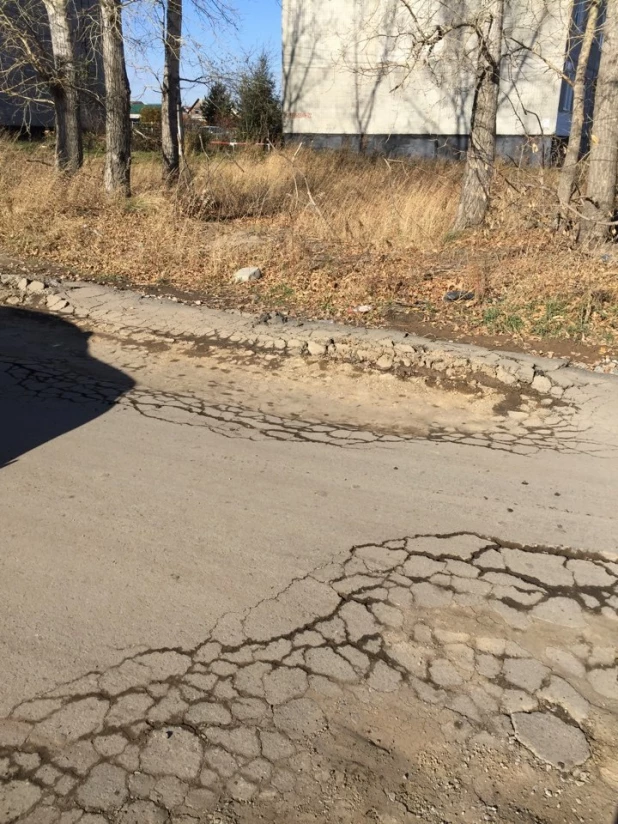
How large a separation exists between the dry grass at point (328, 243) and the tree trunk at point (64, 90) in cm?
49

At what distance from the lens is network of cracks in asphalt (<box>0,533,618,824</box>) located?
7.59 ft

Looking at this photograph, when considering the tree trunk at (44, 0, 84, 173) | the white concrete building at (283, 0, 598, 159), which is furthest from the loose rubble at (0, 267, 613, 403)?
the white concrete building at (283, 0, 598, 159)

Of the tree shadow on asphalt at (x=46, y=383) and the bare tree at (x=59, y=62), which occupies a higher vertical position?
the bare tree at (x=59, y=62)

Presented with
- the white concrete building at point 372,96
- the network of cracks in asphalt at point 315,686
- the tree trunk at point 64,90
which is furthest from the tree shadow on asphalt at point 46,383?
the white concrete building at point 372,96

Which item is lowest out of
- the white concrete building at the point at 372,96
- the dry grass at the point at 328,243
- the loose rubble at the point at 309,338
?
the loose rubble at the point at 309,338

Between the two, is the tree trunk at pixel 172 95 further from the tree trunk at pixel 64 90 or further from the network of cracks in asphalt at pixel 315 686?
the network of cracks in asphalt at pixel 315 686

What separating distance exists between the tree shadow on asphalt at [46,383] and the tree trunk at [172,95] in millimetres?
8521

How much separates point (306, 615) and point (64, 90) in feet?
48.6

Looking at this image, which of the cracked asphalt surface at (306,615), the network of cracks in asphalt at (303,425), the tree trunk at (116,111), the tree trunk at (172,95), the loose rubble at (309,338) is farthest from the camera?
the tree trunk at (172,95)

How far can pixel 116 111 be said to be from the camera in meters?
14.0

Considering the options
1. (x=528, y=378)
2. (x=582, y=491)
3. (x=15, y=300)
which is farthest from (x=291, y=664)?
(x=15, y=300)

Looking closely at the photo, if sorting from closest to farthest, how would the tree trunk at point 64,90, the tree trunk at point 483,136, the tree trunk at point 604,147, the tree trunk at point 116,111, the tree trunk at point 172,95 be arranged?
the tree trunk at point 604,147 < the tree trunk at point 483,136 < the tree trunk at point 116,111 < the tree trunk at point 64,90 < the tree trunk at point 172,95

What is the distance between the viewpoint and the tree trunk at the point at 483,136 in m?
11.7

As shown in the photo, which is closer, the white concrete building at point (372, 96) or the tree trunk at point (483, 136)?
the tree trunk at point (483, 136)
